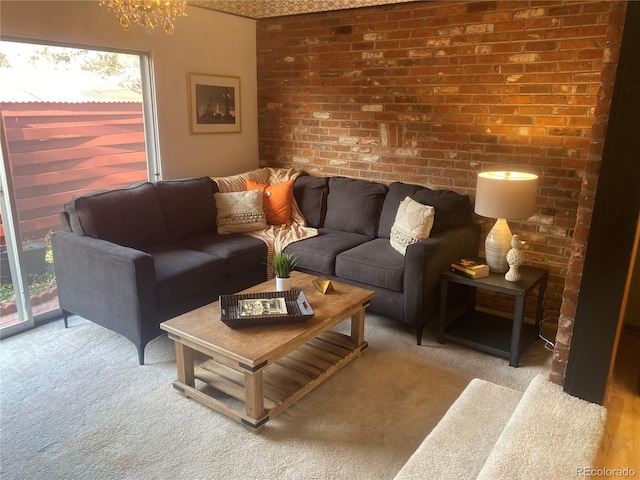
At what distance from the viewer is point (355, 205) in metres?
4.00

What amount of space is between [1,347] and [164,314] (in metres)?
1.07

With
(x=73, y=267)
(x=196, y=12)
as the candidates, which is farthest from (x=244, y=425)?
(x=196, y=12)


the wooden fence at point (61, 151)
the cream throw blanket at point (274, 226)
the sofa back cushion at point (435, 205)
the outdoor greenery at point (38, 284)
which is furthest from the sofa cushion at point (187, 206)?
the sofa back cushion at point (435, 205)

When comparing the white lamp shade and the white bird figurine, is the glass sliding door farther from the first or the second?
the white bird figurine

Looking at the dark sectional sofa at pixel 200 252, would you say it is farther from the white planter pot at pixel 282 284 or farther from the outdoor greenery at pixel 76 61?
the outdoor greenery at pixel 76 61

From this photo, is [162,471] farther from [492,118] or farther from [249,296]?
[492,118]

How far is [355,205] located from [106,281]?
197 centimetres

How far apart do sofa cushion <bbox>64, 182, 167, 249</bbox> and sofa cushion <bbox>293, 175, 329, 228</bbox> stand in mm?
1204

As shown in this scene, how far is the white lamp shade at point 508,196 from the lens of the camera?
2906mm

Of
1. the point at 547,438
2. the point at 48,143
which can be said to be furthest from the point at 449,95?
the point at 48,143

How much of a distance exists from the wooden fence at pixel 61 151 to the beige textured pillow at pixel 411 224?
2157mm

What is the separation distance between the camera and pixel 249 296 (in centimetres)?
274

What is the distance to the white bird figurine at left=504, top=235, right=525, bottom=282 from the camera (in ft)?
9.82

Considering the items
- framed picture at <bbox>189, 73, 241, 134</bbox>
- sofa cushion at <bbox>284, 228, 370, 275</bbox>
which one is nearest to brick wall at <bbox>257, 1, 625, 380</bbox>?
framed picture at <bbox>189, 73, 241, 134</bbox>
